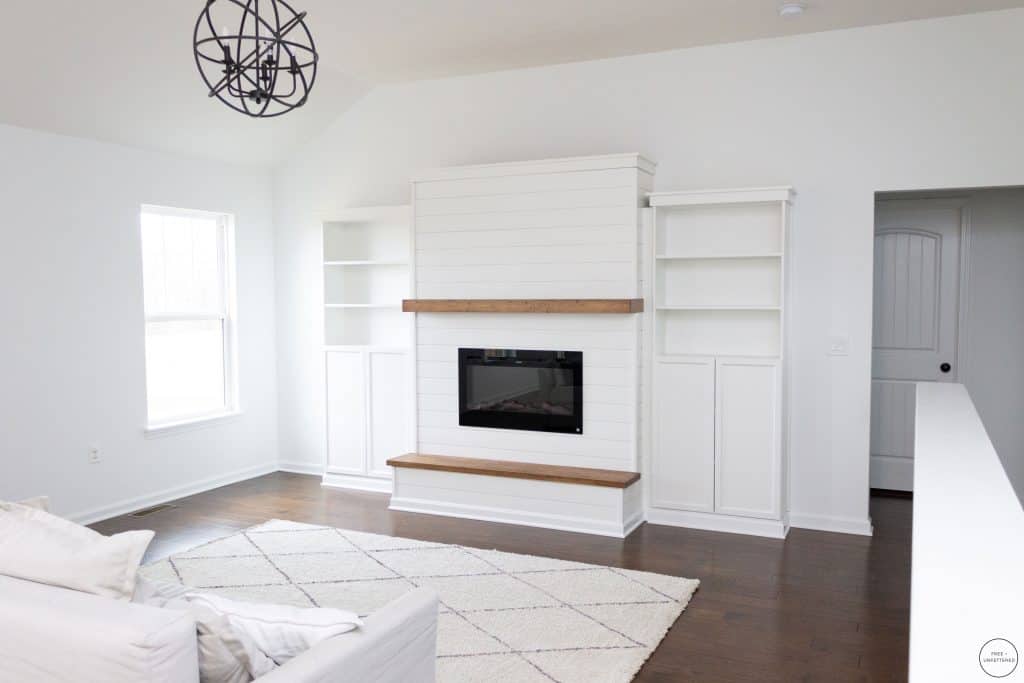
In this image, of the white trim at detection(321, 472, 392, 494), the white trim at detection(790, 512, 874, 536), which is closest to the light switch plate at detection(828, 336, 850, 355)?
the white trim at detection(790, 512, 874, 536)

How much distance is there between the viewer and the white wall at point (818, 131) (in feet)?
15.6

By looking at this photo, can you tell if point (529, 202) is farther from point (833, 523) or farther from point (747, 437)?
point (833, 523)

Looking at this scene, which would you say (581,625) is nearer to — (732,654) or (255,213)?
(732,654)

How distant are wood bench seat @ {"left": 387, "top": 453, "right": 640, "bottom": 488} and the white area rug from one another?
2.10ft

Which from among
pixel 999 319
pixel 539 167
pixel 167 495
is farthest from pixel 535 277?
pixel 999 319

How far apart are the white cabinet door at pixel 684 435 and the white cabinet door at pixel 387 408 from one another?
1.83 meters

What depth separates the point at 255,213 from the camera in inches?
263

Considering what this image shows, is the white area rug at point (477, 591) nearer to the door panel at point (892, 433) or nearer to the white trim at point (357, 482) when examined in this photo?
the white trim at point (357, 482)

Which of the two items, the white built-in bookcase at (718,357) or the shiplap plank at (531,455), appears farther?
the shiplap plank at (531,455)

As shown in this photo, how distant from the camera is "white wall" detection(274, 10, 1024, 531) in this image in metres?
4.76

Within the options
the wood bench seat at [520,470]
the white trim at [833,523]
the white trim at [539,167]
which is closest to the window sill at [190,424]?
the wood bench seat at [520,470]

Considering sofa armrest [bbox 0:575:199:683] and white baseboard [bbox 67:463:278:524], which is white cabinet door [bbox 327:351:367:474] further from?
sofa armrest [bbox 0:575:199:683]

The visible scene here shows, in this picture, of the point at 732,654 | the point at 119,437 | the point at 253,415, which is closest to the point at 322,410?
the point at 253,415

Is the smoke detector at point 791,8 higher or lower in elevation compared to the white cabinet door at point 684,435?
higher
